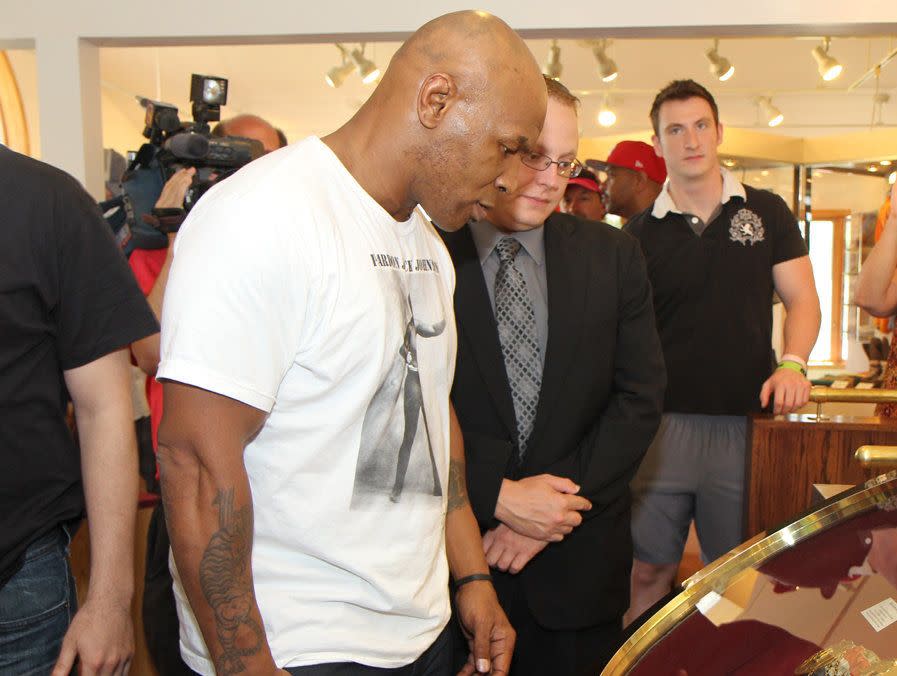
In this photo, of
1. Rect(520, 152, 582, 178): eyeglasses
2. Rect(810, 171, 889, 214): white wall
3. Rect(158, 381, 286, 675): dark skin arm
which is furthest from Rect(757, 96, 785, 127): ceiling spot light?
Rect(158, 381, 286, 675): dark skin arm

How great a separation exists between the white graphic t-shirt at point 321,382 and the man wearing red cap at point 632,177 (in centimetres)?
Result: 281

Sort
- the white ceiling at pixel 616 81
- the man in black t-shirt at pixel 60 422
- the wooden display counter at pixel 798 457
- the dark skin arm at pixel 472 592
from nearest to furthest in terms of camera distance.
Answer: the man in black t-shirt at pixel 60 422 → the dark skin arm at pixel 472 592 → the wooden display counter at pixel 798 457 → the white ceiling at pixel 616 81

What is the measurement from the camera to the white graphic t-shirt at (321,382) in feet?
3.40

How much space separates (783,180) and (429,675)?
1044 centimetres

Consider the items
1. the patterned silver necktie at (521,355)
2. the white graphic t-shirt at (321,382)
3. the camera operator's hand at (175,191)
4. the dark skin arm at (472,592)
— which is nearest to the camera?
the white graphic t-shirt at (321,382)

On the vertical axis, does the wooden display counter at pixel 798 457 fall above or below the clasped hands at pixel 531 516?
above

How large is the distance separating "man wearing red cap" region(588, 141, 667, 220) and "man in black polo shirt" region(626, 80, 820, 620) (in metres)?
1.07

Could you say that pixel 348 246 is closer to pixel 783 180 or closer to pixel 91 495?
pixel 91 495

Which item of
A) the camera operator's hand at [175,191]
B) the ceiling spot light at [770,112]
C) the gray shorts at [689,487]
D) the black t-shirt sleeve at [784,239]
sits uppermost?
the ceiling spot light at [770,112]

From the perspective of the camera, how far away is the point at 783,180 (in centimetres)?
1080

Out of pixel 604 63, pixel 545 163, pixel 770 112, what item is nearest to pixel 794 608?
pixel 545 163

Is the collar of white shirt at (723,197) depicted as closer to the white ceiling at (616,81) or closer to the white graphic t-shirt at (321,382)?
the white graphic t-shirt at (321,382)

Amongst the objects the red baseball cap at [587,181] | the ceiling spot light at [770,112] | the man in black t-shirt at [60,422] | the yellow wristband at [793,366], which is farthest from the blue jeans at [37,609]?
the ceiling spot light at [770,112]

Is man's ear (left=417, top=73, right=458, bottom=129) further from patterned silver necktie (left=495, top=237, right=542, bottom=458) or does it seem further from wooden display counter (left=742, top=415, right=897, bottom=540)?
wooden display counter (left=742, top=415, right=897, bottom=540)
